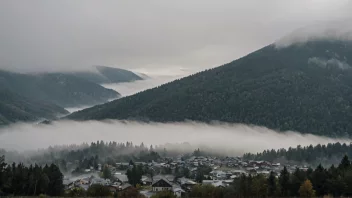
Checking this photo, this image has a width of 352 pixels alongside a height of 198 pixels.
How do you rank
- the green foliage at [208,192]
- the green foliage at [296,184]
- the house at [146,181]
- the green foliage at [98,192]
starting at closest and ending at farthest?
the green foliage at [296,184]
the green foliage at [98,192]
the green foliage at [208,192]
the house at [146,181]

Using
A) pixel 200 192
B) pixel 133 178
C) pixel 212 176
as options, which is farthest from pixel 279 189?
pixel 212 176

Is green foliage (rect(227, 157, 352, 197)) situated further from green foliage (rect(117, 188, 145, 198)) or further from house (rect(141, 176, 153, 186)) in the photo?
house (rect(141, 176, 153, 186))

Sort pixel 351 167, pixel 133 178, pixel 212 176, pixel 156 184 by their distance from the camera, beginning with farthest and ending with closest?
pixel 212 176, pixel 133 178, pixel 156 184, pixel 351 167

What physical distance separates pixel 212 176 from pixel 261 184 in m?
74.6

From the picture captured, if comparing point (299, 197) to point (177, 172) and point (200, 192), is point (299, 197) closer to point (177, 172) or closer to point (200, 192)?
point (200, 192)

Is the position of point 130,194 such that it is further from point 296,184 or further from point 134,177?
point 134,177

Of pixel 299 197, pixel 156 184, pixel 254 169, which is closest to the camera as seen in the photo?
pixel 299 197

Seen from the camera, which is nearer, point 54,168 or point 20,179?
point 20,179

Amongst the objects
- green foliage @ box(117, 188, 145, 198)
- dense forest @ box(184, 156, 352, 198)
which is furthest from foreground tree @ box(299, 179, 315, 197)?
green foliage @ box(117, 188, 145, 198)

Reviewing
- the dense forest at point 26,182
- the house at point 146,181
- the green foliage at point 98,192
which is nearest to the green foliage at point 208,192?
the green foliage at point 98,192

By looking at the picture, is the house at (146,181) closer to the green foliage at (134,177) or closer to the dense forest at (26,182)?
the green foliage at (134,177)

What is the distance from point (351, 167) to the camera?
107 m

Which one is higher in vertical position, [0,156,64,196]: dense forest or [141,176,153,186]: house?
[0,156,64,196]: dense forest

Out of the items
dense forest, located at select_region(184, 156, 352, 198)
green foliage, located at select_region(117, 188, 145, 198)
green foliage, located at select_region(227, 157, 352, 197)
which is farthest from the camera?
green foliage, located at select_region(117, 188, 145, 198)
